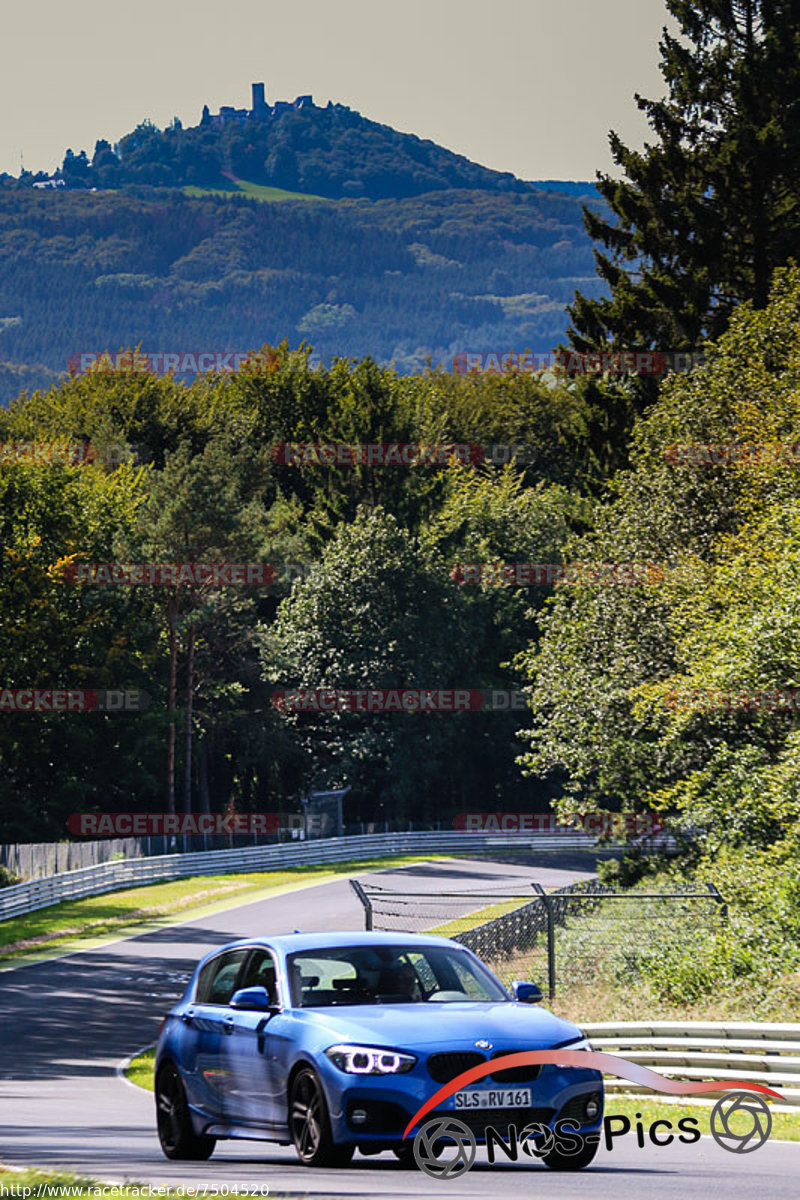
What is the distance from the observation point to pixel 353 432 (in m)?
81.9

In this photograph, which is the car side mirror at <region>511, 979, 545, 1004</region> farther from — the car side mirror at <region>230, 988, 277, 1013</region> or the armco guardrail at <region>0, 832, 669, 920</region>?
the armco guardrail at <region>0, 832, 669, 920</region>

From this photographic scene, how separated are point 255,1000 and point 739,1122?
5535 millimetres

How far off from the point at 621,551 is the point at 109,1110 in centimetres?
2212

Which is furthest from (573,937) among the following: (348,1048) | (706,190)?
(706,190)

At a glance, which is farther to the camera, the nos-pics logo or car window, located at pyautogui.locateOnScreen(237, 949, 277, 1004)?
car window, located at pyautogui.locateOnScreen(237, 949, 277, 1004)

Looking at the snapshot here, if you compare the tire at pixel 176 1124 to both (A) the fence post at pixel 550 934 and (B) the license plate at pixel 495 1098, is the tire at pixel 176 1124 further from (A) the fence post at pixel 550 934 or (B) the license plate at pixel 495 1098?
(A) the fence post at pixel 550 934

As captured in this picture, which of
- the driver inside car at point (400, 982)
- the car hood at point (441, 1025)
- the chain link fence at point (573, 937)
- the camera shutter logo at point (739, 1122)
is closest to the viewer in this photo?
the car hood at point (441, 1025)

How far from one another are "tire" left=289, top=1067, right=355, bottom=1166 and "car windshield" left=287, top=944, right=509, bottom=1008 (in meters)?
0.66

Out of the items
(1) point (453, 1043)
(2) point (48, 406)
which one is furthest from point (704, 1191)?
(2) point (48, 406)

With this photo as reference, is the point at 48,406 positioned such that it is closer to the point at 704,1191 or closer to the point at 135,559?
the point at 135,559

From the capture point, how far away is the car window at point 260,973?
11.2 m

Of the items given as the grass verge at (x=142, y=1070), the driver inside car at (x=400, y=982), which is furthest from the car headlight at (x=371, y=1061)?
the grass verge at (x=142, y=1070)

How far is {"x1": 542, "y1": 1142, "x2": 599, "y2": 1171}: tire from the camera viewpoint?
1023 centimetres

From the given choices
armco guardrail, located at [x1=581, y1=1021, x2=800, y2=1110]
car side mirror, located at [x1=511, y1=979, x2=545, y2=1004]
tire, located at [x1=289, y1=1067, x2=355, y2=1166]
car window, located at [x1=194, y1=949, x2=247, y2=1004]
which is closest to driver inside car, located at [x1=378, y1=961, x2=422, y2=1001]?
car side mirror, located at [x1=511, y1=979, x2=545, y2=1004]
